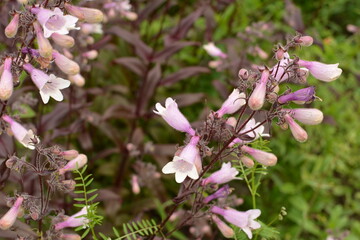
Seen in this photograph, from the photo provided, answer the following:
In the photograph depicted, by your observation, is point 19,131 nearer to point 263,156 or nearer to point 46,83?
point 46,83

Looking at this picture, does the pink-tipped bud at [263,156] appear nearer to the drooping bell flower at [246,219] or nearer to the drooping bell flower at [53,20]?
the drooping bell flower at [246,219]

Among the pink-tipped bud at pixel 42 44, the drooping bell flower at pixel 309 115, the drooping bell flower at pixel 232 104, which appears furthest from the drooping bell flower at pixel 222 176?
the pink-tipped bud at pixel 42 44

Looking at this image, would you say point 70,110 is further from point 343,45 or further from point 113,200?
point 343,45

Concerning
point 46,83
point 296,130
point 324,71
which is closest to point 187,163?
point 296,130

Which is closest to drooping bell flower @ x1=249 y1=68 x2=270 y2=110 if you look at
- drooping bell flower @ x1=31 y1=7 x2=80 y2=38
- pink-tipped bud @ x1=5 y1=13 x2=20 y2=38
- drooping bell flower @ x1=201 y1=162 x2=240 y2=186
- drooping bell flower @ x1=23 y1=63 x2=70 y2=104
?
drooping bell flower @ x1=201 y1=162 x2=240 y2=186

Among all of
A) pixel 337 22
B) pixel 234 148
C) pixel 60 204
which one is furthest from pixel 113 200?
pixel 337 22

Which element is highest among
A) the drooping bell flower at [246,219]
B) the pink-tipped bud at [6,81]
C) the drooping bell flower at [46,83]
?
the pink-tipped bud at [6,81]

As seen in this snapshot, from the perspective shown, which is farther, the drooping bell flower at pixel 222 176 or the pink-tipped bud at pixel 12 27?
the drooping bell flower at pixel 222 176

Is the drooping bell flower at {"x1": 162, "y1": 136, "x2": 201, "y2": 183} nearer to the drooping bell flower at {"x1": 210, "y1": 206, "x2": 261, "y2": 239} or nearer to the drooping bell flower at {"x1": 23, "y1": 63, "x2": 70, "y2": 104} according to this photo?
the drooping bell flower at {"x1": 210, "y1": 206, "x2": 261, "y2": 239}
